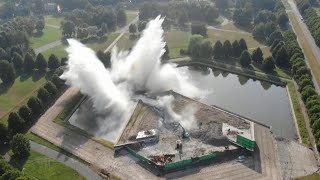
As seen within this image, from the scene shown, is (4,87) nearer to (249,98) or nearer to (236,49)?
(249,98)

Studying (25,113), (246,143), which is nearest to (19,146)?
(25,113)

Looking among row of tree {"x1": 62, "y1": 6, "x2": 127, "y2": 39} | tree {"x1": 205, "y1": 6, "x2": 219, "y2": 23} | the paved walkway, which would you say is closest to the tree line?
row of tree {"x1": 62, "y1": 6, "x2": 127, "y2": 39}

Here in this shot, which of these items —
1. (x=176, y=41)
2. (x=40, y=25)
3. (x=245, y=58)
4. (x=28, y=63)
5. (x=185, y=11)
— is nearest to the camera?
(x=28, y=63)

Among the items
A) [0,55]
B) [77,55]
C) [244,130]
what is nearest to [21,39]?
[0,55]

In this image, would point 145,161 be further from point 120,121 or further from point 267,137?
point 267,137

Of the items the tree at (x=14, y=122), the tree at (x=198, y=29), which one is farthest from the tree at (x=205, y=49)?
the tree at (x=14, y=122)

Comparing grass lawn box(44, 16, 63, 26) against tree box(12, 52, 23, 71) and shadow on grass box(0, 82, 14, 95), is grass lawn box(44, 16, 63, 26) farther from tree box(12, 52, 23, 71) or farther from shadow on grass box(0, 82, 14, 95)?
shadow on grass box(0, 82, 14, 95)

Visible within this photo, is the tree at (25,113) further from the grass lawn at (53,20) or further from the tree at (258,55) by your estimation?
the grass lawn at (53,20)
